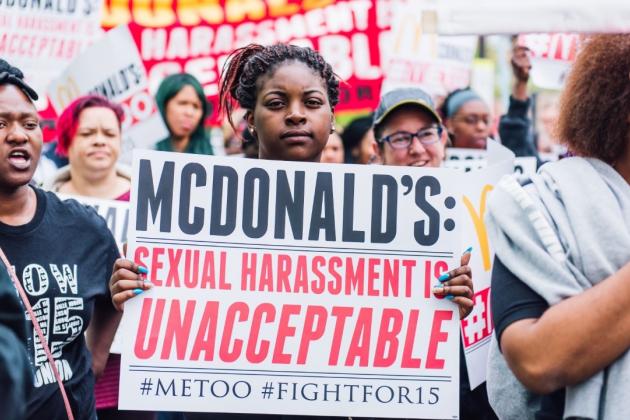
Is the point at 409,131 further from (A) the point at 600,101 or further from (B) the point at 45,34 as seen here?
(B) the point at 45,34

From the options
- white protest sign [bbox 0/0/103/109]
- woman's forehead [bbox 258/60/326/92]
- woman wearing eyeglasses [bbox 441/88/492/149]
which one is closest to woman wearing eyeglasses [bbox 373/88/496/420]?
woman's forehead [bbox 258/60/326/92]

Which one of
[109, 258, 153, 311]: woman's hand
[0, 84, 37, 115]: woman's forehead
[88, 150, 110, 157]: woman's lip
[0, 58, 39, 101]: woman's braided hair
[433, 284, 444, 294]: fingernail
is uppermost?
[0, 58, 39, 101]: woman's braided hair

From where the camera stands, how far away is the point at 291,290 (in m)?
3.37

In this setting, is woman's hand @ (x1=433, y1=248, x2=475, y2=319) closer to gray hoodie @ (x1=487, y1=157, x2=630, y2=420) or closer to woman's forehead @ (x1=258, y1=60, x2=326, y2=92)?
gray hoodie @ (x1=487, y1=157, x2=630, y2=420)

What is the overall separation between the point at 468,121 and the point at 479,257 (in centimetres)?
275

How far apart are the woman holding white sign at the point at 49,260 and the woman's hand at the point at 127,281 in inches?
13.0

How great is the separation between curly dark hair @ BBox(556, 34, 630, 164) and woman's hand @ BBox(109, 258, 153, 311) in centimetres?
128

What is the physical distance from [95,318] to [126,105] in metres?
3.36

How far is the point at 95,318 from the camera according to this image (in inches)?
159

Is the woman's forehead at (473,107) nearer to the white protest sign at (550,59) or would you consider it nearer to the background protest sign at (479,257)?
the white protest sign at (550,59)

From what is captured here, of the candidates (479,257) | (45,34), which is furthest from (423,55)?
(479,257)

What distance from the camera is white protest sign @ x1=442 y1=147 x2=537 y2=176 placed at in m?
5.62

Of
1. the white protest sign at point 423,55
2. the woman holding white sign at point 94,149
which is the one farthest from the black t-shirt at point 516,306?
the white protest sign at point 423,55

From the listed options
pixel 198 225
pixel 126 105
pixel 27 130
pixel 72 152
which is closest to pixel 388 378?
pixel 198 225
